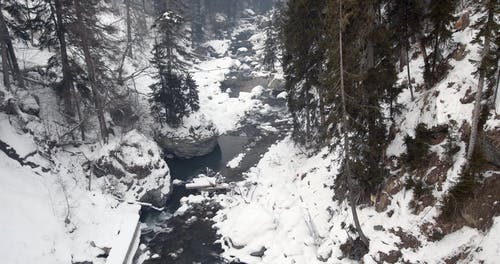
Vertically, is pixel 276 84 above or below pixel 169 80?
below

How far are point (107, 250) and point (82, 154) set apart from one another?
8589mm

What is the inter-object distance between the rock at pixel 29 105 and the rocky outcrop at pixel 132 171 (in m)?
4.98

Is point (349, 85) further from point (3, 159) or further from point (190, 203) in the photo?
point (3, 159)

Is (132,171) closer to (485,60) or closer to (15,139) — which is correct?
(15,139)

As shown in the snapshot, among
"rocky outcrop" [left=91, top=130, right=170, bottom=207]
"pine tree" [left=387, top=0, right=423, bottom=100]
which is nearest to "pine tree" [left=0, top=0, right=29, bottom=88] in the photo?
"rocky outcrop" [left=91, top=130, right=170, bottom=207]

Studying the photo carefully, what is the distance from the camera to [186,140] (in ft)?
120

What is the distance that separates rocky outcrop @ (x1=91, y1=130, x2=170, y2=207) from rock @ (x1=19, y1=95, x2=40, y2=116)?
4980mm

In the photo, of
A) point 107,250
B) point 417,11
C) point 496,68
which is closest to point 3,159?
point 107,250

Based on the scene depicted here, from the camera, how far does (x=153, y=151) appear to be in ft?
102

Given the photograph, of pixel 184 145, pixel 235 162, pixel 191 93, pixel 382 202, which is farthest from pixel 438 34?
pixel 191 93

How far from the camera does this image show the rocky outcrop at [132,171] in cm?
2822

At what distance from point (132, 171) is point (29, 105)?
26.4 ft

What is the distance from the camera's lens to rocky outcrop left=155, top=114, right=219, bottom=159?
3659 centimetres

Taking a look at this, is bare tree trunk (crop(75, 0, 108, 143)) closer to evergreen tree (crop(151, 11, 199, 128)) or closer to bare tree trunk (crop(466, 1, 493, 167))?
evergreen tree (crop(151, 11, 199, 128))
